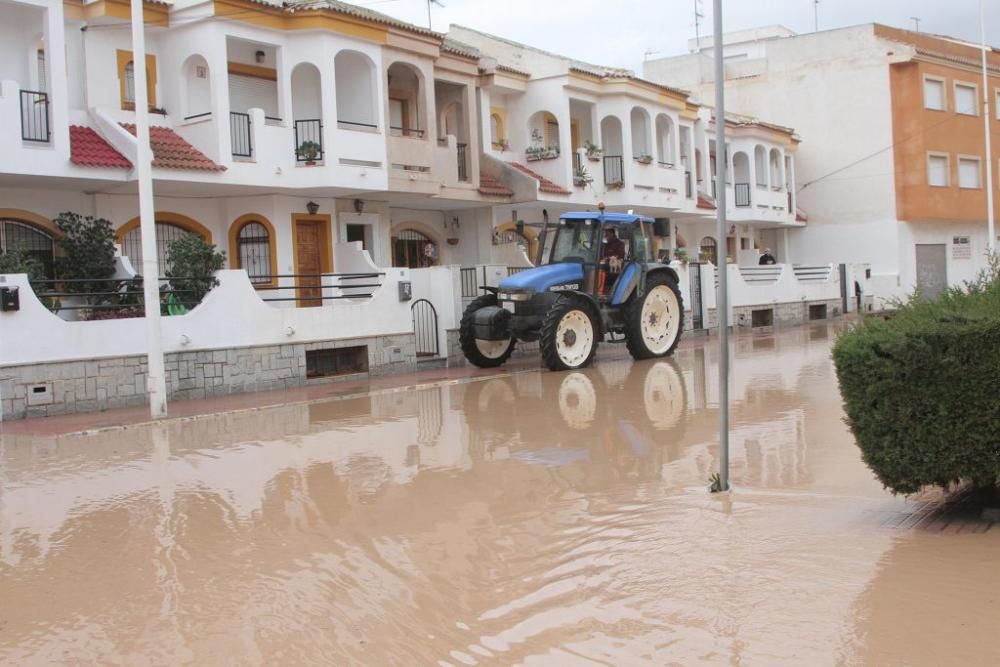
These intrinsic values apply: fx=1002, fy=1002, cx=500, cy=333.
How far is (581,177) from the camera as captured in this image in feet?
86.5

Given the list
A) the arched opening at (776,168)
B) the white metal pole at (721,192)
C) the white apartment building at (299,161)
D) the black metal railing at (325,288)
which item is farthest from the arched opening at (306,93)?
the arched opening at (776,168)

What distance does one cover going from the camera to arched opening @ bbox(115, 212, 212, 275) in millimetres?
18109

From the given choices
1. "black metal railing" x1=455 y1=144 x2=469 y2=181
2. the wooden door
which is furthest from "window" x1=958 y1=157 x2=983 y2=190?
the wooden door

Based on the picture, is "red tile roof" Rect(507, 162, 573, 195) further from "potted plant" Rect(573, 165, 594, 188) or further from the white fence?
the white fence

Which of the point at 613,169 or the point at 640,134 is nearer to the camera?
the point at 613,169

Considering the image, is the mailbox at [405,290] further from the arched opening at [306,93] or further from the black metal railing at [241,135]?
the arched opening at [306,93]

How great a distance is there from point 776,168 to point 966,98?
8281 millimetres

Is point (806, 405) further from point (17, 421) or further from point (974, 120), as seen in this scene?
point (974, 120)

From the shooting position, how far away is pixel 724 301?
666 cm

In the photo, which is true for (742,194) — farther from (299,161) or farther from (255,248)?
(255,248)

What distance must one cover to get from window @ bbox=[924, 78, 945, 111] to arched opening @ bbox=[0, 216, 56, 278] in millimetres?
32479

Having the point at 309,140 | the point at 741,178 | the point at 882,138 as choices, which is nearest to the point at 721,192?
the point at 309,140

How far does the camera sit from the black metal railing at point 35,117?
619 inches

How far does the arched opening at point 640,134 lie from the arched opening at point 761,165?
8782 millimetres
